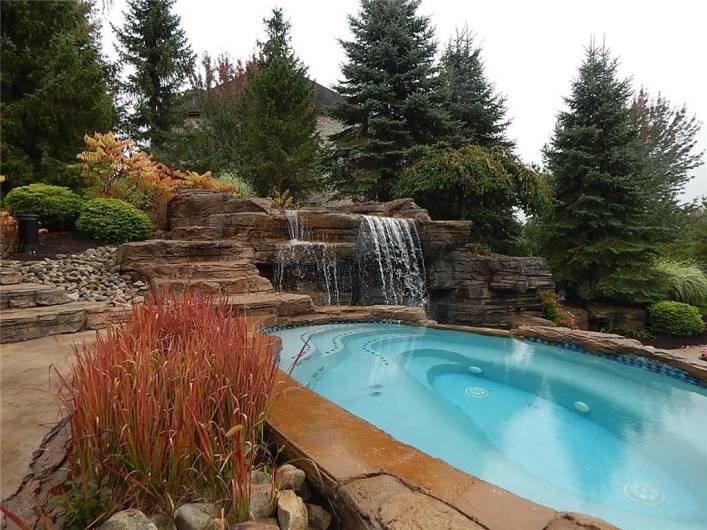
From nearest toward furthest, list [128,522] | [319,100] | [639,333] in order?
[128,522] < [639,333] < [319,100]

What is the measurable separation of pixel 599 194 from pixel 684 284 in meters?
3.46

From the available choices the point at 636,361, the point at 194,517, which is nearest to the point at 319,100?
the point at 636,361

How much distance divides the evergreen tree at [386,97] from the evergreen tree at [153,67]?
22.0 ft

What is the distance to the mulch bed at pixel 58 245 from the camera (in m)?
6.02

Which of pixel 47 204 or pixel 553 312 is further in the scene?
pixel 553 312

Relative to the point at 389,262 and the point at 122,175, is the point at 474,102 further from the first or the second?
the point at 122,175

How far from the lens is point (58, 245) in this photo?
22.0ft

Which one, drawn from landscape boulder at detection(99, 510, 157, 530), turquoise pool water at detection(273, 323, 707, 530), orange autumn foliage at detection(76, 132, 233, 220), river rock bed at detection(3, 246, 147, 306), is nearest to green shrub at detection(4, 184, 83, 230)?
orange autumn foliage at detection(76, 132, 233, 220)

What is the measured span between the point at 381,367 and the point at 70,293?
168 inches

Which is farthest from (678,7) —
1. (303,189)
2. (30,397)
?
(303,189)

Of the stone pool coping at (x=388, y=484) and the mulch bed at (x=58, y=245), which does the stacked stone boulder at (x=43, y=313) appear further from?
the stone pool coping at (x=388, y=484)

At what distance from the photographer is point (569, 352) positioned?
5461 mm

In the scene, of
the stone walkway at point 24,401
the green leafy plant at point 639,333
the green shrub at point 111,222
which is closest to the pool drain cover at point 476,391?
the stone walkway at point 24,401

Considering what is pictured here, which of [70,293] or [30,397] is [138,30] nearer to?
[70,293]
